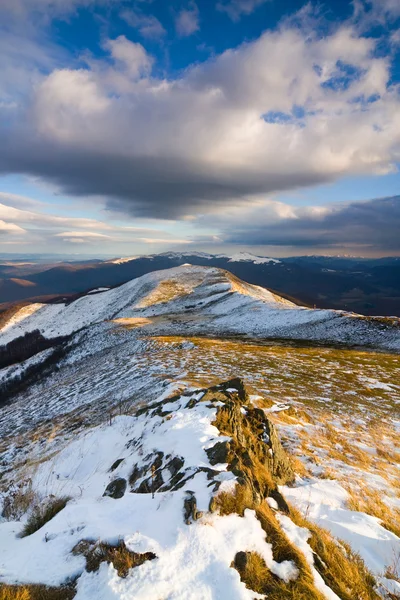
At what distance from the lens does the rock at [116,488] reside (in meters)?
6.87

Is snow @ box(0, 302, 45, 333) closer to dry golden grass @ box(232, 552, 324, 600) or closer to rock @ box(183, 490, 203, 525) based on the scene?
rock @ box(183, 490, 203, 525)

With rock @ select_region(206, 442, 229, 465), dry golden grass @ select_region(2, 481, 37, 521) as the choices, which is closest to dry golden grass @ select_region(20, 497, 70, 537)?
dry golden grass @ select_region(2, 481, 37, 521)

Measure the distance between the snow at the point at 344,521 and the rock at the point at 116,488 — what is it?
3955mm

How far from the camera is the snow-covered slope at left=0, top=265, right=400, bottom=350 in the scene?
40.8m

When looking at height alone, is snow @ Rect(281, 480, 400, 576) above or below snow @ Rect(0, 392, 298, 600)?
below

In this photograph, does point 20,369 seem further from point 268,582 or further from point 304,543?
point 268,582

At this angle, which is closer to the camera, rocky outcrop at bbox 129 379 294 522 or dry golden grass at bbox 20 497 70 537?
dry golden grass at bbox 20 497 70 537

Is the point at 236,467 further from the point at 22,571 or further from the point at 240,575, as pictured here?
the point at 22,571

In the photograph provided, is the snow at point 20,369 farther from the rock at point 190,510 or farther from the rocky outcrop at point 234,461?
the rock at point 190,510

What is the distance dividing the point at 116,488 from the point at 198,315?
57514mm

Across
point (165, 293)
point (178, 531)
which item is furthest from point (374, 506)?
point (165, 293)

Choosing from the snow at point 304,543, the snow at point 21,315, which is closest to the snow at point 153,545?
the snow at point 304,543

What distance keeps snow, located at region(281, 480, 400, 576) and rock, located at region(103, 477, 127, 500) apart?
3.95 meters

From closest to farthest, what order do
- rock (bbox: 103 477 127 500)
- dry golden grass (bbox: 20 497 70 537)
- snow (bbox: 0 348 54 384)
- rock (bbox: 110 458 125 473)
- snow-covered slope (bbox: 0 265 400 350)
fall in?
dry golden grass (bbox: 20 497 70 537) < rock (bbox: 103 477 127 500) < rock (bbox: 110 458 125 473) < snow-covered slope (bbox: 0 265 400 350) < snow (bbox: 0 348 54 384)
